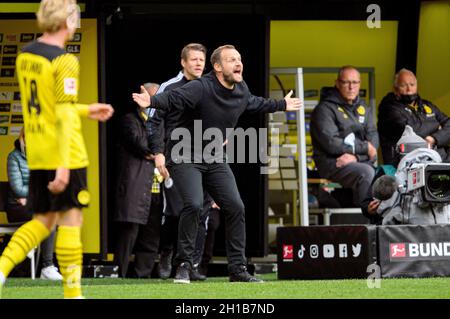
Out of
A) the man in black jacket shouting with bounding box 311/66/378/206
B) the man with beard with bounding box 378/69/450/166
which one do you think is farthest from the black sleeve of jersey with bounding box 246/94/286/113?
the man with beard with bounding box 378/69/450/166

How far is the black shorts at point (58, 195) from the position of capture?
6.77 metres

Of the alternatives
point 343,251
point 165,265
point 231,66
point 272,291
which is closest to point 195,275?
point 165,265

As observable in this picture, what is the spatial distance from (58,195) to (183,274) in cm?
277

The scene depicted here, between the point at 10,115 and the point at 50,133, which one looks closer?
the point at 50,133

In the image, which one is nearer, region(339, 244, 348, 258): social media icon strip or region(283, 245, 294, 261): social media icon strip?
region(339, 244, 348, 258): social media icon strip

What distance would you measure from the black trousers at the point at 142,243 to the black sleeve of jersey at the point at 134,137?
477 millimetres

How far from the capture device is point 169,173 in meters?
10.3

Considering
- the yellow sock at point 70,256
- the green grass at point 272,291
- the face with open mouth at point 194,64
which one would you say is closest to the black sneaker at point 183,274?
the green grass at point 272,291

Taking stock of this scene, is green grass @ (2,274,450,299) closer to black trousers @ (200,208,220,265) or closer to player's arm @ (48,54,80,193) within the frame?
player's arm @ (48,54,80,193)

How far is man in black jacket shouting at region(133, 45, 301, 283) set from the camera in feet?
30.6

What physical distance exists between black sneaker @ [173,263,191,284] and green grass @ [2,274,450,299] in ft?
1.80

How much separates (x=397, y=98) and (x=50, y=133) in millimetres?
6468

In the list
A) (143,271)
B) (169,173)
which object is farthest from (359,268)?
(143,271)

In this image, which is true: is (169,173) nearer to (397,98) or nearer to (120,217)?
(120,217)
